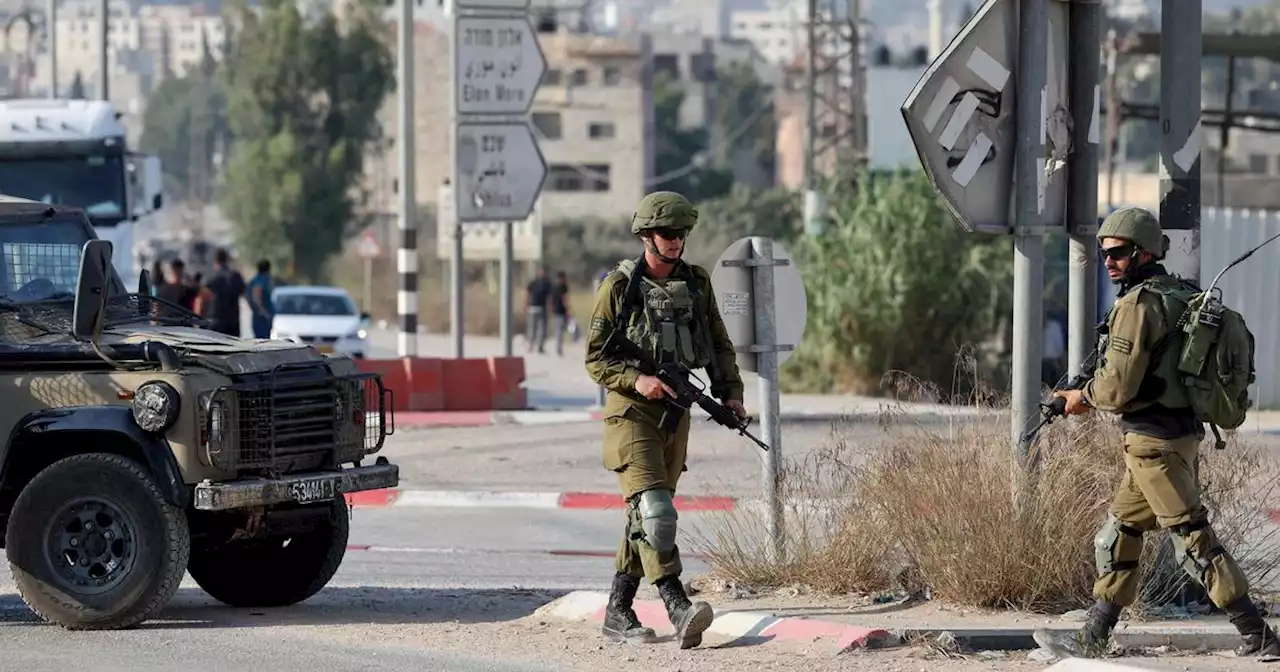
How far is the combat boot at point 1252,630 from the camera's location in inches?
314

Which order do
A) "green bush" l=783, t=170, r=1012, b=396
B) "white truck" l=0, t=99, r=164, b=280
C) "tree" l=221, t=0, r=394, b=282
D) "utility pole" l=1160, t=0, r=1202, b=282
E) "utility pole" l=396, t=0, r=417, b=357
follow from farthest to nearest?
1. "tree" l=221, t=0, r=394, b=282
2. "green bush" l=783, t=170, r=1012, b=396
3. "utility pole" l=396, t=0, r=417, b=357
4. "white truck" l=0, t=99, r=164, b=280
5. "utility pole" l=1160, t=0, r=1202, b=282

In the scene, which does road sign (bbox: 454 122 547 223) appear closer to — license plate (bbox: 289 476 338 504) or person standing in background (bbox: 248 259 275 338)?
person standing in background (bbox: 248 259 275 338)

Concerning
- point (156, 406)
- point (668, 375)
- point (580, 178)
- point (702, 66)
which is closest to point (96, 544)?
point (156, 406)

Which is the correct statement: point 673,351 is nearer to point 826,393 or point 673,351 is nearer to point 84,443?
point 84,443

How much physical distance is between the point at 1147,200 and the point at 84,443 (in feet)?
258

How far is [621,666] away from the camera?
8445 mm

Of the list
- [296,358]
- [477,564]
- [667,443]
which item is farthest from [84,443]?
[477,564]

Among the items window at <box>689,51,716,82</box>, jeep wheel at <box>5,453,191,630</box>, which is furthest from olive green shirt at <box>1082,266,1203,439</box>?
window at <box>689,51,716,82</box>

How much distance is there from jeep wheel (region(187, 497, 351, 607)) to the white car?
66.4ft

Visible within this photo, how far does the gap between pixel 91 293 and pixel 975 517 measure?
4087 mm

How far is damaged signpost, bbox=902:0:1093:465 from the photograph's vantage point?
9.14m

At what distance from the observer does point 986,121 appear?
930 centimetres

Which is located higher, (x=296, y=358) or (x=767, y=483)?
(x=296, y=358)

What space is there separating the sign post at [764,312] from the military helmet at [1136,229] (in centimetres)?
232
